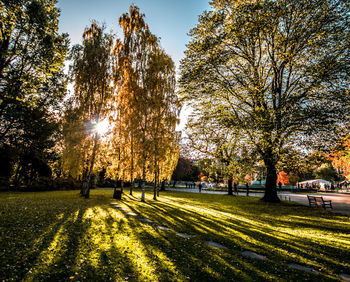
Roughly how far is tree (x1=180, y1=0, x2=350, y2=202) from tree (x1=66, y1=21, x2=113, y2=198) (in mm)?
7158

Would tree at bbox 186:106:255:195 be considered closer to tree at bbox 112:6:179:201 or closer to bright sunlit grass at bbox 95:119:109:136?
tree at bbox 112:6:179:201

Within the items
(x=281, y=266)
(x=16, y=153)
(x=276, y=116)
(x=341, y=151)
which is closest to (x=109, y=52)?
(x=276, y=116)

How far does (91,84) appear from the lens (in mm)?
16344

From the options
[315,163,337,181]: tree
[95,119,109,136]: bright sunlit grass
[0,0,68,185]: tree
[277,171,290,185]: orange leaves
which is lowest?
[277,171,290,185]: orange leaves

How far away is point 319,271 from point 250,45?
16.3 metres

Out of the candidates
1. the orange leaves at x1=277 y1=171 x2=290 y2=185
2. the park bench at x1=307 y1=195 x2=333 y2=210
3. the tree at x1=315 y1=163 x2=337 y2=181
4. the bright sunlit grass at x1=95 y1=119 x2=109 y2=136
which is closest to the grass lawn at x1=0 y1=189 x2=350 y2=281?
the park bench at x1=307 y1=195 x2=333 y2=210

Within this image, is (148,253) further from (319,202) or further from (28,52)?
(319,202)

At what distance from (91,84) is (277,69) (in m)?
16.6

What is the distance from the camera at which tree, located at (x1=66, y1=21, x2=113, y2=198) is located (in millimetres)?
15836

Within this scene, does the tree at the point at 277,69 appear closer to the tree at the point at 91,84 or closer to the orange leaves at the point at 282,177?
the tree at the point at 91,84

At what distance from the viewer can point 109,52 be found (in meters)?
16.2

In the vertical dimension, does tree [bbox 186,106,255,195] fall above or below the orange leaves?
above

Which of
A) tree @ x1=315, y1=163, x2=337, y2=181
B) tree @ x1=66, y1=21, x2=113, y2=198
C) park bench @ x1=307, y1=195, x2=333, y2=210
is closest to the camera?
park bench @ x1=307, y1=195, x2=333, y2=210

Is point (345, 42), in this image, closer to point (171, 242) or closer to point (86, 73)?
point (171, 242)
